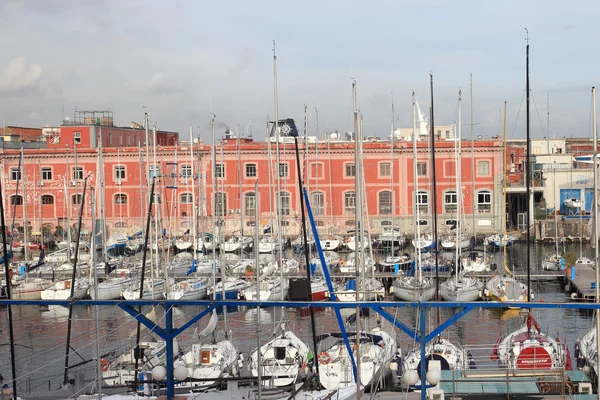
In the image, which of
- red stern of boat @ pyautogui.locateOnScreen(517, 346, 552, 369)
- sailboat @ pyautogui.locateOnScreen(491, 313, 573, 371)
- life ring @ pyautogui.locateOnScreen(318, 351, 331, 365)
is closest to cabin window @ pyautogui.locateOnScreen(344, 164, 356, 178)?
sailboat @ pyautogui.locateOnScreen(491, 313, 573, 371)

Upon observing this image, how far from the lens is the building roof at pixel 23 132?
64.4 meters

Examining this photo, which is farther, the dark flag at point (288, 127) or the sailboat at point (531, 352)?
the dark flag at point (288, 127)

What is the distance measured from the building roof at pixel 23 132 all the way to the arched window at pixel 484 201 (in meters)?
35.1

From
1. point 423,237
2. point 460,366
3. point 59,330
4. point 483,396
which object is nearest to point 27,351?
point 59,330

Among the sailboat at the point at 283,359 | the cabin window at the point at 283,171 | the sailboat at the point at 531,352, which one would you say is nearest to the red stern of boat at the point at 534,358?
the sailboat at the point at 531,352

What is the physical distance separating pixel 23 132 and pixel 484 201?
130ft

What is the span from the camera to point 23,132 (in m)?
67.8

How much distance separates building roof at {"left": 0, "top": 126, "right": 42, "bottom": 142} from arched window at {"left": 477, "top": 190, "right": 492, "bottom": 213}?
115 feet

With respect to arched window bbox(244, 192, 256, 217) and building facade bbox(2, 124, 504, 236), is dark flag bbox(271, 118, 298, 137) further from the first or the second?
arched window bbox(244, 192, 256, 217)

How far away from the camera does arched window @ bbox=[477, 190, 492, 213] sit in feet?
163

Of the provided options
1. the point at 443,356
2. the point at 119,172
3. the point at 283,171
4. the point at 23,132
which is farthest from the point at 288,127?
the point at 23,132

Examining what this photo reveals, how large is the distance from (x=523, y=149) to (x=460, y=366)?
41605mm

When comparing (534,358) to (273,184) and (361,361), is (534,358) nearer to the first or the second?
(361,361)

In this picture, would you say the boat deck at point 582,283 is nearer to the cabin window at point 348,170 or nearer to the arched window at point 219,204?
the arched window at point 219,204
